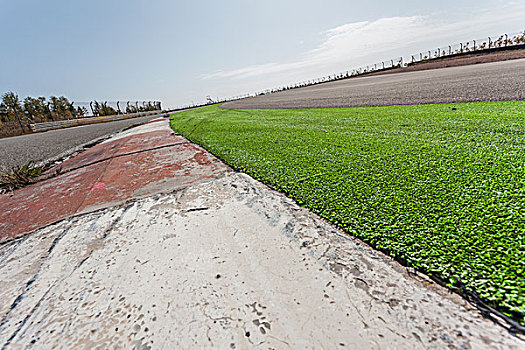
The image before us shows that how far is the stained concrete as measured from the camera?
2.52 feet

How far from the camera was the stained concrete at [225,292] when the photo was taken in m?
0.77

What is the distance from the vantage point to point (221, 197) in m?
1.93

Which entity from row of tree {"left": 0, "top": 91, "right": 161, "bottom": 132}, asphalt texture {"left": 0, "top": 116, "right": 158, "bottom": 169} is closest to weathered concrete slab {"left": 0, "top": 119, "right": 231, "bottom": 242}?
asphalt texture {"left": 0, "top": 116, "right": 158, "bottom": 169}

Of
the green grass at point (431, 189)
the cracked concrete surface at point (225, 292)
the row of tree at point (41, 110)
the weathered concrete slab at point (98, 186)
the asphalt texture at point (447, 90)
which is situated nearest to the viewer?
the cracked concrete surface at point (225, 292)

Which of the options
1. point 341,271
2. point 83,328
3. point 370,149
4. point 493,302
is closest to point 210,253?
point 83,328

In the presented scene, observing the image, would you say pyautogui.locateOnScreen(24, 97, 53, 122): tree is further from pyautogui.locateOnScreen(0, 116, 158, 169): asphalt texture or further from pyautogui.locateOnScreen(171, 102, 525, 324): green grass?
pyautogui.locateOnScreen(171, 102, 525, 324): green grass

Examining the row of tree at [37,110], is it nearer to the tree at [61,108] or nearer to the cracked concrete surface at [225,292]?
the tree at [61,108]

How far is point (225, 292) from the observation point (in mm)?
983

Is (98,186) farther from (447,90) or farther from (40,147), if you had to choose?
(447,90)

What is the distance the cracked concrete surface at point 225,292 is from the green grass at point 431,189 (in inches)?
5.9

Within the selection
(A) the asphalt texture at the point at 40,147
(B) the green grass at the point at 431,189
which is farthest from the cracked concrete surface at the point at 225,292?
(A) the asphalt texture at the point at 40,147

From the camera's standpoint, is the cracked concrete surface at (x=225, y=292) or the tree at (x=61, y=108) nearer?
the cracked concrete surface at (x=225, y=292)

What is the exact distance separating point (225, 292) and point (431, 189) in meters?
1.49

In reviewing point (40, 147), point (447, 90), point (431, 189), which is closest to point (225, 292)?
point (431, 189)
